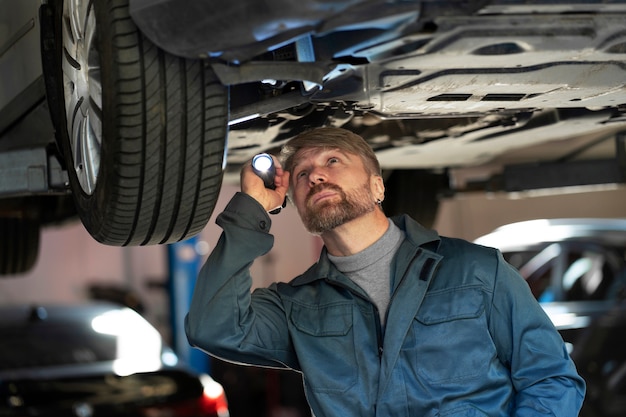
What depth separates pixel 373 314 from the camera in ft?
8.14

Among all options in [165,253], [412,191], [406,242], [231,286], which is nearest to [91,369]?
[412,191]

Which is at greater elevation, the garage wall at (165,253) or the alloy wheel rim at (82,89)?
the alloy wheel rim at (82,89)

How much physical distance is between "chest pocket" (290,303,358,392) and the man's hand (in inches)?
11.1

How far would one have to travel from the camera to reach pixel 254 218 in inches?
98.3

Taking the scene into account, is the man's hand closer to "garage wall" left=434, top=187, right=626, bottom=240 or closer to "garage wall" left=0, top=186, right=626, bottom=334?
"garage wall" left=0, top=186, right=626, bottom=334

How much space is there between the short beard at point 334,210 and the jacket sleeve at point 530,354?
1.19 ft

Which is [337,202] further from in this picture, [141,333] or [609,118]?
[141,333]

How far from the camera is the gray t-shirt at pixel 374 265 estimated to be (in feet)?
8.29

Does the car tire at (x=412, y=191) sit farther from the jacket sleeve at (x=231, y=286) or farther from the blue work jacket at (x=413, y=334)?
the jacket sleeve at (x=231, y=286)

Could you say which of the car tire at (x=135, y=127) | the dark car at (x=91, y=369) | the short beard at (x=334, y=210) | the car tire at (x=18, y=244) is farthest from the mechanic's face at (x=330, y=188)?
the car tire at (x=18, y=244)

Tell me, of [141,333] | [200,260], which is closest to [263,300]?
[141,333]

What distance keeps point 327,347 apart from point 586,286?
138 inches

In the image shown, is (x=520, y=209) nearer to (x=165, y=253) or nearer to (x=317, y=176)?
(x=165, y=253)

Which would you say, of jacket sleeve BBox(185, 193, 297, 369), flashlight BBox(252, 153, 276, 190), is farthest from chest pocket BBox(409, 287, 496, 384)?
flashlight BBox(252, 153, 276, 190)
